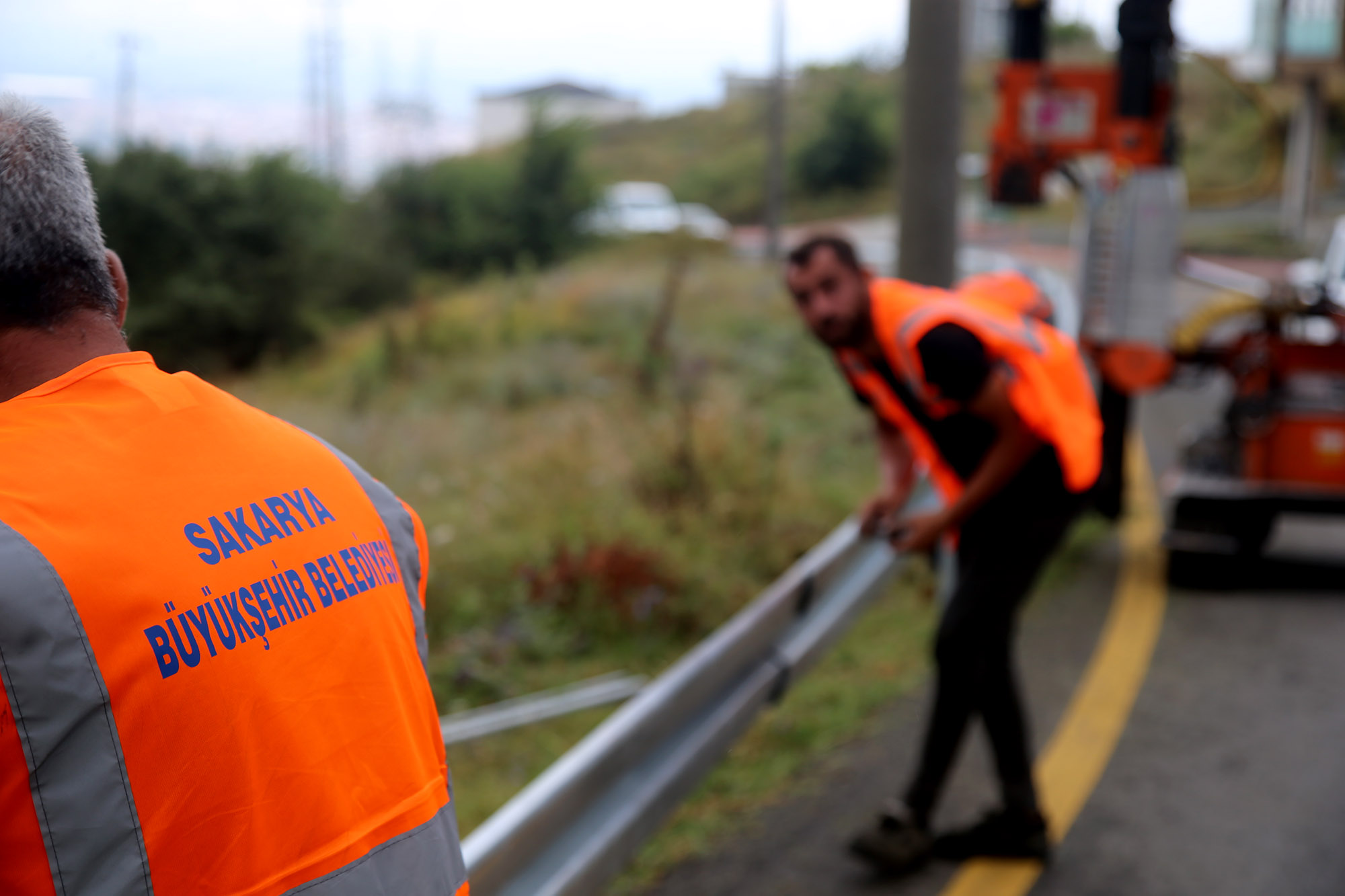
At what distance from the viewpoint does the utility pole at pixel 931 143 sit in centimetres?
614

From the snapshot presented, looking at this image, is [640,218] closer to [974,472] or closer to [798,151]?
[798,151]

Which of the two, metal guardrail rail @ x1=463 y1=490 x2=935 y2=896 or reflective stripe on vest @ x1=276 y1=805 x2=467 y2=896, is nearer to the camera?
reflective stripe on vest @ x1=276 y1=805 x2=467 y2=896

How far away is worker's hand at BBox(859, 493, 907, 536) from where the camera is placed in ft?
14.1

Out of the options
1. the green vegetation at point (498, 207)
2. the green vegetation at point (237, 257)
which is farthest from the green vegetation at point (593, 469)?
the green vegetation at point (498, 207)

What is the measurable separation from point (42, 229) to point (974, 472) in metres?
2.98

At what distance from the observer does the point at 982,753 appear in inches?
189

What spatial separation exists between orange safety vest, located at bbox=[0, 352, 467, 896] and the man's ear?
124 millimetres

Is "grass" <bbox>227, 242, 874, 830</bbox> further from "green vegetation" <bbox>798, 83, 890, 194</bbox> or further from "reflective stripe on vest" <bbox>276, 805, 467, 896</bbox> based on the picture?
"green vegetation" <bbox>798, 83, 890, 194</bbox>

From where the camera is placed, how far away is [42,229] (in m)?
1.45

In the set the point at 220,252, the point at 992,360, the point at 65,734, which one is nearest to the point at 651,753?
the point at 992,360

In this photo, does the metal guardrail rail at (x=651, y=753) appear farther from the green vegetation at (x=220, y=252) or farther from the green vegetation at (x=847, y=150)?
the green vegetation at (x=847, y=150)

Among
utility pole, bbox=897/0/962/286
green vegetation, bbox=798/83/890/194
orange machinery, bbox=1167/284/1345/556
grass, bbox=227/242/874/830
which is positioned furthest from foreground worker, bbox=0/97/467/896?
green vegetation, bbox=798/83/890/194

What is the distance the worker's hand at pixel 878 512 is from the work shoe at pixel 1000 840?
0.95 meters

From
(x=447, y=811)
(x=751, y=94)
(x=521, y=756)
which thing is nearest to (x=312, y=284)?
(x=521, y=756)
